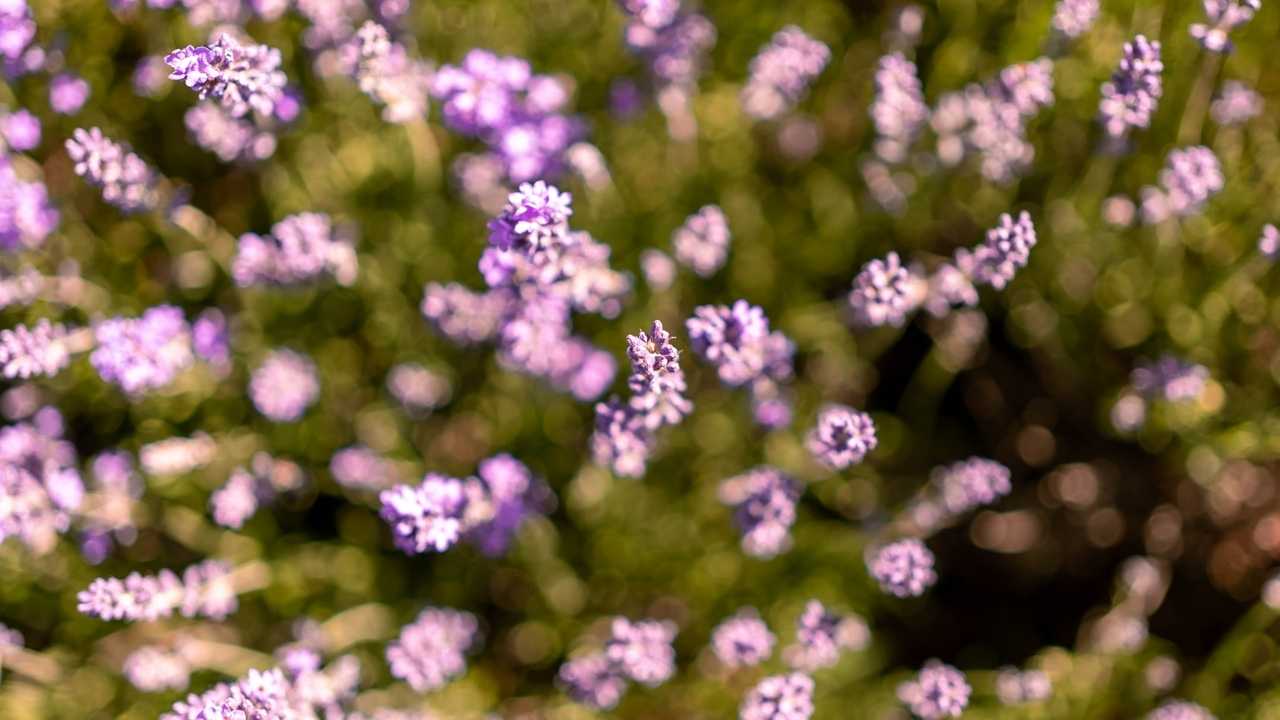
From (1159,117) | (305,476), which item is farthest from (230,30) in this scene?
(1159,117)

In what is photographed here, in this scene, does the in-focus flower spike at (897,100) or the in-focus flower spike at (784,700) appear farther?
the in-focus flower spike at (897,100)

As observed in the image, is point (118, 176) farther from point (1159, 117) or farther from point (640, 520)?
point (1159, 117)

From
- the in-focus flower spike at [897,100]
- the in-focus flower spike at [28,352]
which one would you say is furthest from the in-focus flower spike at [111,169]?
the in-focus flower spike at [897,100]

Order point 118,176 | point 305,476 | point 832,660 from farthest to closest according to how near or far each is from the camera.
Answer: point 305,476 < point 832,660 < point 118,176

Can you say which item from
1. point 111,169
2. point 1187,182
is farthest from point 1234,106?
point 111,169

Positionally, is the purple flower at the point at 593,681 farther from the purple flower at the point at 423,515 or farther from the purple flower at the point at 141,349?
the purple flower at the point at 141,349

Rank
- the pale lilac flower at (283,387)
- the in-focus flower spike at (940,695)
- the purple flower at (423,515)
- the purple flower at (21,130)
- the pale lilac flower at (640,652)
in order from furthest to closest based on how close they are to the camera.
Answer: the pale lilac flower at (283,387), the purple flower at (21,130), the pale lilac flower at (640,652), the in-focus flower spike at (940,695), the purple flower at (423,515)
